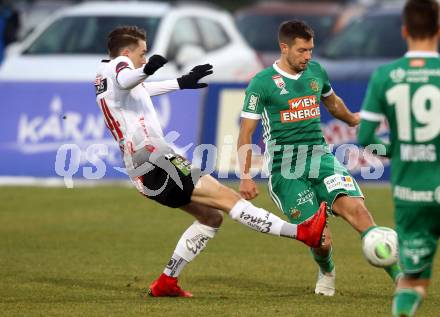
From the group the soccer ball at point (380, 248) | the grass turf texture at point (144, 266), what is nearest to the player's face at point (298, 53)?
the grass turf texture at point (144, 266)

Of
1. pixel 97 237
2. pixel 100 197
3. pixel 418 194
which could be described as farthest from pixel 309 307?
pixel 100 197

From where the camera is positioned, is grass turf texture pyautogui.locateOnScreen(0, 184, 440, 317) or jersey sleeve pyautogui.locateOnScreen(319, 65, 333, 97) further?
jersey sleeve pyautogui.locateOnScreen(319, 65, 333, 97)

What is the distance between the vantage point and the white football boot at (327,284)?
32.2 ft

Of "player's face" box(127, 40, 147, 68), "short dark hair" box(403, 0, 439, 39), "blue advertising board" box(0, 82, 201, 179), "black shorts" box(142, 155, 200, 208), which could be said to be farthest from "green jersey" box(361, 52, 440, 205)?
"blue advertising board" box(0, 82, 201, 179)

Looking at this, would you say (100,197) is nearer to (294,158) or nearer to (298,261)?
(298,261)

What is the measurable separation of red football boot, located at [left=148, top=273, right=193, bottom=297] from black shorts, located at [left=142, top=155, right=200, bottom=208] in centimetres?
67

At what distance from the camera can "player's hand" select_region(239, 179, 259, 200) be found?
9.33 meters

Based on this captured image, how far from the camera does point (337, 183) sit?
9.53m

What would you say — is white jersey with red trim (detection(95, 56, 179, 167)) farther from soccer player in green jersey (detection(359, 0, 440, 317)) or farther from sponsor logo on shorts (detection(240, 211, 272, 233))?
soccer player in green jersey (detection(359, 0, 440, 317))

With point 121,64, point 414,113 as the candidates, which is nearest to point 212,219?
point 121,64

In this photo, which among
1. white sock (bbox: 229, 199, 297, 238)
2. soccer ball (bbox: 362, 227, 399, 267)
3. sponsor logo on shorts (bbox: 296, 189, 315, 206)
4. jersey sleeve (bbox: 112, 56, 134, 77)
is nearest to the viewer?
soccer ball (bbox: 362, 227, 399, 267)

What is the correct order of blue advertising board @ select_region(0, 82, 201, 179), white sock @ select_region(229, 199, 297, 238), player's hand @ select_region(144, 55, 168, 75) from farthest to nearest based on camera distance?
blue advertising board @ select_region(0, 82, 201, 179), white sock @ select_region(229, 199, 297, 238), player's hand @ select_region(144, 55, 168, 75)

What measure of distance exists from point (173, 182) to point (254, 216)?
707 millimetres

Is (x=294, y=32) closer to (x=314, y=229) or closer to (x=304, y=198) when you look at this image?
(x=304, y=198)
